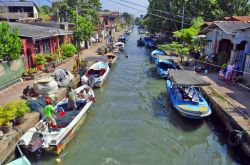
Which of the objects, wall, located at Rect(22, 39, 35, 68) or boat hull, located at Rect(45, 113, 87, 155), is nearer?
boat hull, located at Rect(45, 113, 87, 155)

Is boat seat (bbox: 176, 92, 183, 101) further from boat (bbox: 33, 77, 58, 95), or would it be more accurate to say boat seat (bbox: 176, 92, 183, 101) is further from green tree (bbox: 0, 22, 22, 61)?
green tree (bbox: 0, 22, 22, 61)

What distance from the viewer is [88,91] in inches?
694

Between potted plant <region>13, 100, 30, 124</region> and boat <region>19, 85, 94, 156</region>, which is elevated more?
potted plant <region>13, 100, 30, 124</region>

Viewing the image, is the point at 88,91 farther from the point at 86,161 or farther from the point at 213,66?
the point at 213,66

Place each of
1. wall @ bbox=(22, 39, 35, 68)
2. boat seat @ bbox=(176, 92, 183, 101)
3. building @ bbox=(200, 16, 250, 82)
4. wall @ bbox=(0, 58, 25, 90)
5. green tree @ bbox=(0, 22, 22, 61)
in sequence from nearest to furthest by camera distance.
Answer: boat seat @ bbox=(176, 92, 183, 101), green tree @ bbox=(0, 22, 22, 61), wall @ bbox=(0, 58, 25, 90), building @ bbox=(200, 16, 250, 82), wall @ bbox=(22, 39, 35, 68)

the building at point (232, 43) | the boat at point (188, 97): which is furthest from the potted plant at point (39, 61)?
the building at point (232, 43)

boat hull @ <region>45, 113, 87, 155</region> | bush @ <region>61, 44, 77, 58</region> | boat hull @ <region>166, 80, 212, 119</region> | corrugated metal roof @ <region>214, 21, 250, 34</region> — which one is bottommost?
boat hull @ <region>45, 113, 87, 155</region>

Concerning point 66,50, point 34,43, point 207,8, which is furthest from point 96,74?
point 207,8

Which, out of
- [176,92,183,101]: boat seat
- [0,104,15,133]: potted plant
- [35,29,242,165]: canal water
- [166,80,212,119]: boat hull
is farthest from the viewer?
[176,92,183,101]: boat seat

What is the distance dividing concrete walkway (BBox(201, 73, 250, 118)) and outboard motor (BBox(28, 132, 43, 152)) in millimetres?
10974

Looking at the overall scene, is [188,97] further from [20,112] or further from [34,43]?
[34,43]

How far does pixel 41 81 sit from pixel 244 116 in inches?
510

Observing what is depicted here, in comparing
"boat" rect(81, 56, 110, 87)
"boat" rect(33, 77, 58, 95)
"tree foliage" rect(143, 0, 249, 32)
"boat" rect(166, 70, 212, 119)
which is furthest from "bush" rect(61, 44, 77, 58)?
"boat" rect(166, 70, 212, 119)

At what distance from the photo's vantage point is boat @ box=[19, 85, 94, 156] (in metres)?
10.7
